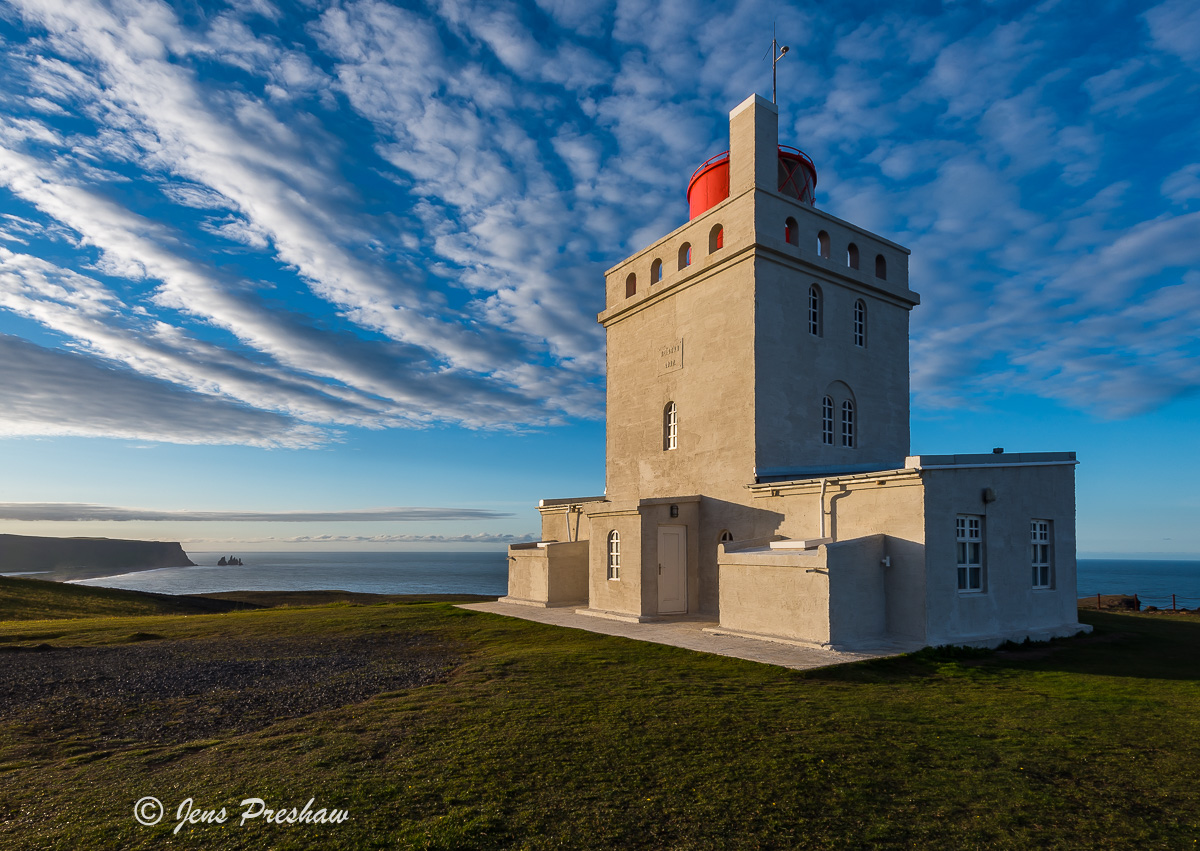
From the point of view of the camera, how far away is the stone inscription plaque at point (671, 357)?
20625mm

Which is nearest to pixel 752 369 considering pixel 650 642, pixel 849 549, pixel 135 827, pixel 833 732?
pixel 849 549

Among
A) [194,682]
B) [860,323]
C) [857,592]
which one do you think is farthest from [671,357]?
[194,682]

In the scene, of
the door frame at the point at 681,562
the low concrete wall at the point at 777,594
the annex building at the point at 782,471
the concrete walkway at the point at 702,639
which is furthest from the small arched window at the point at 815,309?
the concrete walkway at the point at 702,639

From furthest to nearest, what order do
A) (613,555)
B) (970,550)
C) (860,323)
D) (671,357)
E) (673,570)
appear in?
1. (671,357)
2. (860,323)
3. (613,555)
4. (673,570)
5. (970,550)

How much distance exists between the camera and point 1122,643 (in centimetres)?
1445

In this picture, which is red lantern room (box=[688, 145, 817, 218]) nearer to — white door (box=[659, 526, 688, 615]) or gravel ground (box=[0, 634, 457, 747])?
Answer: white door (box=[659, 526, 688, 615])

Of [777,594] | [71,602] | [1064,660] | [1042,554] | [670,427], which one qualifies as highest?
[670,427]

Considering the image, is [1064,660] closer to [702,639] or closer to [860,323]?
[702,639]

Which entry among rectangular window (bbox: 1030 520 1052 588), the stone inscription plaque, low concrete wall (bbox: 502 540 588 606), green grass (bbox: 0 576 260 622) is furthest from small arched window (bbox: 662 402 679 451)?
green grass (bbox: 0 576 260 622)

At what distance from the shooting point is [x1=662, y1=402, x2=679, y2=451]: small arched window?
20.7 m

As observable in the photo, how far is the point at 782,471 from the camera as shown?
1756 centimetres

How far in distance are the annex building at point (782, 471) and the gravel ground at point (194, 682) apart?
6.88 meters

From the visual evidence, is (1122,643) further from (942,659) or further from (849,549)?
(849,549)

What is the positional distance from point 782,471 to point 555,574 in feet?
27.2
